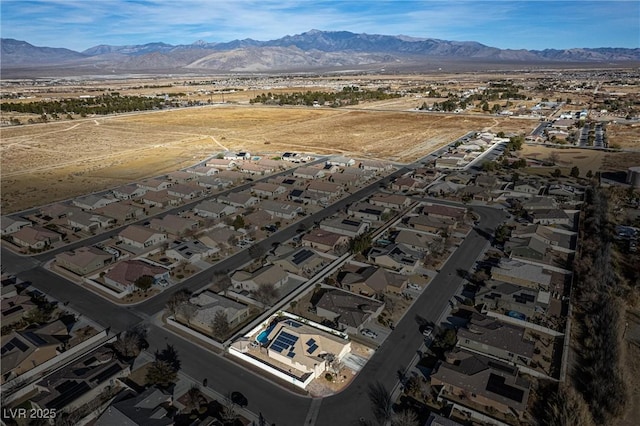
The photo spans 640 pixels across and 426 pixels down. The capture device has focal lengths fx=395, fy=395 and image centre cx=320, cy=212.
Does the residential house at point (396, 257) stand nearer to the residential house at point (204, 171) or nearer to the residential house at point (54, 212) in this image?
the residential house at point (204, 171)

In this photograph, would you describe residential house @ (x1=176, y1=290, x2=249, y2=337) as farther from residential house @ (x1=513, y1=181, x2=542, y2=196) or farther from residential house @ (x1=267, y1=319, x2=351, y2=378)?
residential house @ (x1=513, y1=181, x2=542, y2=196)

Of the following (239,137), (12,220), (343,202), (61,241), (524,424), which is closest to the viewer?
(524,424)

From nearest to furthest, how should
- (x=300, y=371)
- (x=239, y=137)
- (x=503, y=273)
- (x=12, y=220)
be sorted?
(x=300, y=371) < (x=503, y=273) < (x=12, y=220) < (x=239, y=137)

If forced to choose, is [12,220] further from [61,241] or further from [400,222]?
[400,222]

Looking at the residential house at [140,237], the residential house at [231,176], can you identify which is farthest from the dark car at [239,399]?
the residential house at [231,176]

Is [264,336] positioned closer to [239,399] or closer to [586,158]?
[239,399]

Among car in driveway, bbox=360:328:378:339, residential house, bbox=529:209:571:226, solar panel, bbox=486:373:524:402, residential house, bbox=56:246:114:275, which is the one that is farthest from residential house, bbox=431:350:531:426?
residential house, bbox=56:246:114:275

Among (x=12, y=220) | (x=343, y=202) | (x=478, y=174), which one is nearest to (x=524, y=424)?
(x=343, y=202)
